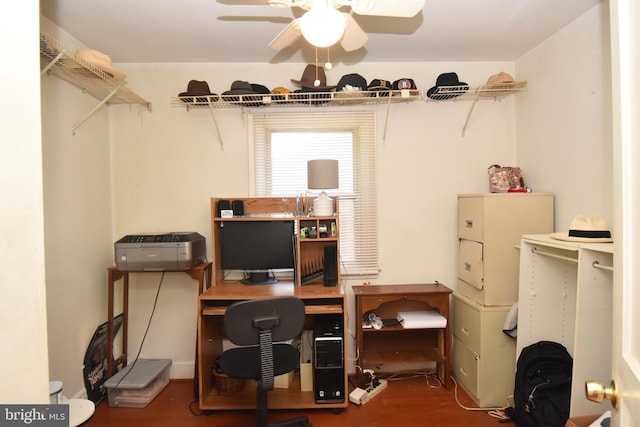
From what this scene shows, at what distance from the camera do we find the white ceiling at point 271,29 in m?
1.91

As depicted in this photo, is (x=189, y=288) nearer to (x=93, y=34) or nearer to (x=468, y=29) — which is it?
(x=93, y=34)

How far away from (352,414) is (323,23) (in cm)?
232

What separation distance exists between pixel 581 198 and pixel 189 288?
2.96 metres

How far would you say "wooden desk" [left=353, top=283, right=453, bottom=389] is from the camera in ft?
7.93

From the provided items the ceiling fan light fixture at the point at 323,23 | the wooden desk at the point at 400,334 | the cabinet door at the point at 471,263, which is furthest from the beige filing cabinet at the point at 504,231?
the ceiling fan light fixture at the point at 323,23

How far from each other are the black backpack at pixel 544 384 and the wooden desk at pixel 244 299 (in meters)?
1.08

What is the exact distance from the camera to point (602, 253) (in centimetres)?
151

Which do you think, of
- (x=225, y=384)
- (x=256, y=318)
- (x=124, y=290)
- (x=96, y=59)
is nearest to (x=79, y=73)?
(x=96, y=59)

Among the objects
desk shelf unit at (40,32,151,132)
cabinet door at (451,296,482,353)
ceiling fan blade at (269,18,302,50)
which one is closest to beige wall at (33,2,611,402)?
desk shelf unit at (40,32,151,132)

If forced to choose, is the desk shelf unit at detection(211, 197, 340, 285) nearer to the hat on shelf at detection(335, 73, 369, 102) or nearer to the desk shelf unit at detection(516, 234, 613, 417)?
the hat on shelf at detection(335, 73, 369, 102)

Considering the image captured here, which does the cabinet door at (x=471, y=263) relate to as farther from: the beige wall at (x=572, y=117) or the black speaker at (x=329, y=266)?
the black speaker at (x=329, y=266)

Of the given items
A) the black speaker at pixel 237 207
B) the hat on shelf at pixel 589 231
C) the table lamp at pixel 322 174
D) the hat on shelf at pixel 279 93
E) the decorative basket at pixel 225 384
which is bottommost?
the decorative basket at pixel 225 384

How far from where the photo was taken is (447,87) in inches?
95.7

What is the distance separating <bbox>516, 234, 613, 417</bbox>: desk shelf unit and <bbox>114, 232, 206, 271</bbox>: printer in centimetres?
222
